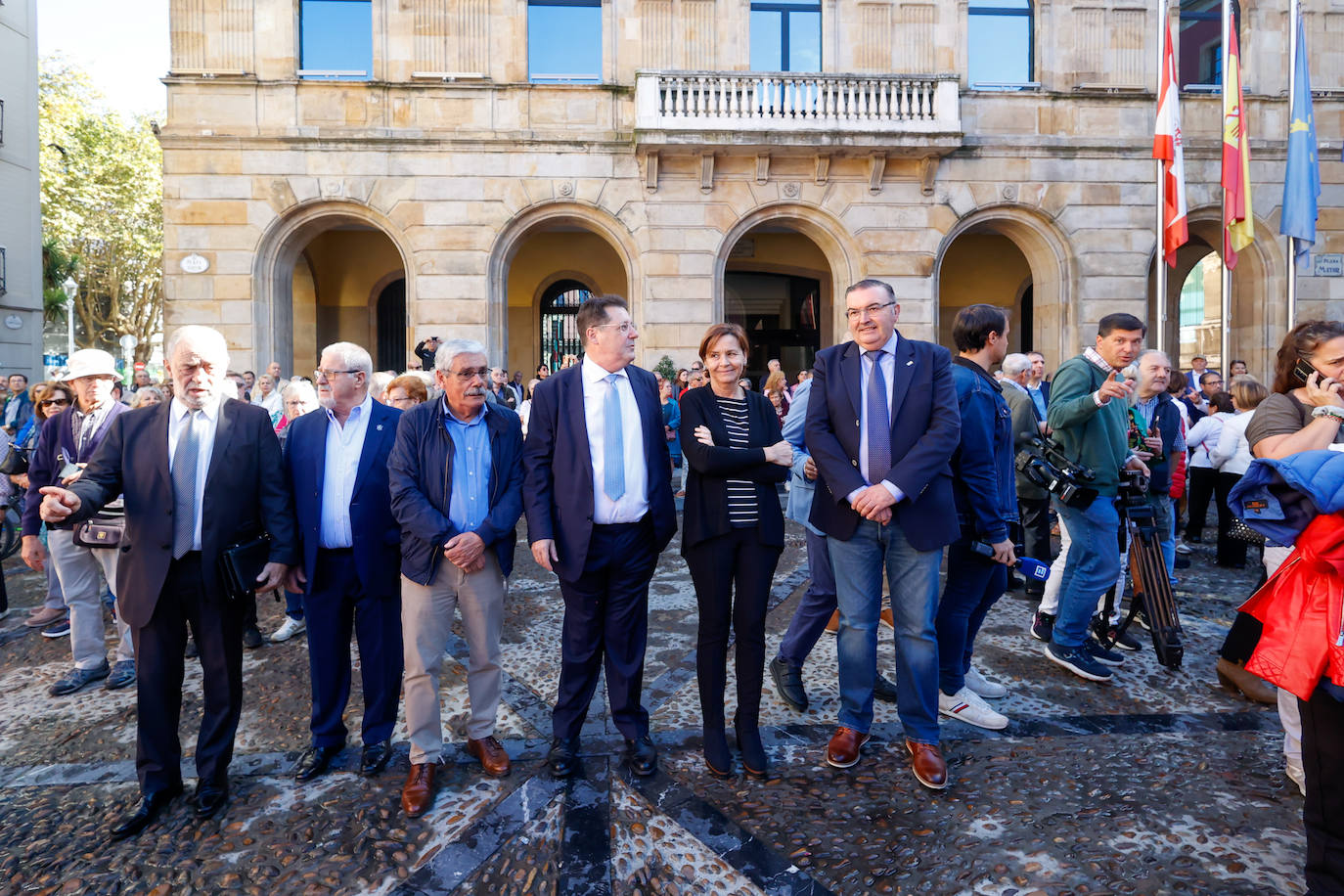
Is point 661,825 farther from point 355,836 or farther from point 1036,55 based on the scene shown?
point 1036,55

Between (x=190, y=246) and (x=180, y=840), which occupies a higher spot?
(x=190, y=246)

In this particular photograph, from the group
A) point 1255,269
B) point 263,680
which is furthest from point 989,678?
point 1255,269

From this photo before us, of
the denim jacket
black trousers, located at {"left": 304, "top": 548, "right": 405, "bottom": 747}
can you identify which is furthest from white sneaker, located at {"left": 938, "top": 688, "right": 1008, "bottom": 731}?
black trousers, located at {"left": 304, "top": 548, "right": 405, "bottom": 747}

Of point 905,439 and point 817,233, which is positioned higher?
point 817,233

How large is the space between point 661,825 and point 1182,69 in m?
18.1

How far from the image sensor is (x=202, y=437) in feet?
10.3

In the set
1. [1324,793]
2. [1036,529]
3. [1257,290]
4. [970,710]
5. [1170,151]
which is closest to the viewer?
[1324,793]

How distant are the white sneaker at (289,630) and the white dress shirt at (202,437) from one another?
7.38 feet

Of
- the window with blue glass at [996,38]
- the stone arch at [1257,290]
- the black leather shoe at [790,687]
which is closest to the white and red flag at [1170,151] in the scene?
the stone arch at [1257,290]

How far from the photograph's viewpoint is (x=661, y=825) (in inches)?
113

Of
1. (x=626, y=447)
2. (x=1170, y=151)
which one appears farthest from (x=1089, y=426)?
(x=1170, y=151)

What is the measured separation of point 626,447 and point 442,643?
1183 mm

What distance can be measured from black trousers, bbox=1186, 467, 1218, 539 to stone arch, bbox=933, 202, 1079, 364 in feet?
22.5

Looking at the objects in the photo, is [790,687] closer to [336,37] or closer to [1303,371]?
[1303,371]
